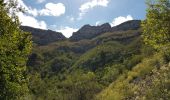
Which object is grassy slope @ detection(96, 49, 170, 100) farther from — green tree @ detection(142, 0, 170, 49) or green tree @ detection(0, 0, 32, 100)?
green tree @ detection(0, 0, 32, 100)

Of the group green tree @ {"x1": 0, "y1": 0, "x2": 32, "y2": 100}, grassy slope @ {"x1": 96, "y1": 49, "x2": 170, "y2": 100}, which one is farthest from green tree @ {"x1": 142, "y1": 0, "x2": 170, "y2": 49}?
green tree @ {"x1": 0, "y1": 0, "x2": 32, "y2": 100}

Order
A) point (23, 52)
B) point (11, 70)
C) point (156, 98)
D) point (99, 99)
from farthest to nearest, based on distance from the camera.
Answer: point (99, 99) < point (23, 52) < point (11, 70) < point (156, 98)

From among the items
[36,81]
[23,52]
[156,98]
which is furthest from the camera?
[36,81]

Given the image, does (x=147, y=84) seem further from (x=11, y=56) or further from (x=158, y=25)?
(x=11, y=56)

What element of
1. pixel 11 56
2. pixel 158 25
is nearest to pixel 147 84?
pixel 158 25

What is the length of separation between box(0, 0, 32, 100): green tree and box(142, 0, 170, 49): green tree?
33.6ft

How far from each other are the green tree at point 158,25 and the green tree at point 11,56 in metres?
10.2

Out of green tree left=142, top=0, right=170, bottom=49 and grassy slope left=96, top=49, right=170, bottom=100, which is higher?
green tree left=142, top=0, right=170, bottom=49

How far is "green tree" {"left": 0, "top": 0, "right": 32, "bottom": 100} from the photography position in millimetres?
27828

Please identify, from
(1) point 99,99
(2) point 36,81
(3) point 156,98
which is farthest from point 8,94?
(2) point 36,81

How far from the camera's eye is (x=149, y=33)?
3173cm

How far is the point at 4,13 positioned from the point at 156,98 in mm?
12902

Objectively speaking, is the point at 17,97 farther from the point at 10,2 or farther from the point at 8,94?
the point at 10,2

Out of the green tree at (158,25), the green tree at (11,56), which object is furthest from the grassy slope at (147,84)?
the green tree at (11,56)
